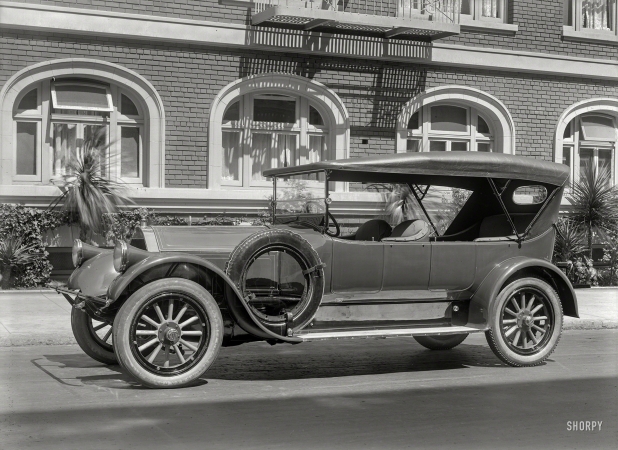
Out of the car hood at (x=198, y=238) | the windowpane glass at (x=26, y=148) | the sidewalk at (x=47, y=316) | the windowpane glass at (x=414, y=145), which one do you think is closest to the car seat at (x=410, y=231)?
the car hood at (x=198, y=238)

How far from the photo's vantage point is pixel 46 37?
15164 millimetres

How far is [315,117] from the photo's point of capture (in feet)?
57.7

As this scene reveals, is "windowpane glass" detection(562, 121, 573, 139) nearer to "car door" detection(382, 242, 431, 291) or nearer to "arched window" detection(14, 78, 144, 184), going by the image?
"arched window" detection(14, 78, 144, 184)

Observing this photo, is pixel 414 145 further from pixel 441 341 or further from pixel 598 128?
pixel 441 341

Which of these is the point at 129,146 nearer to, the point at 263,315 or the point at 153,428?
the point at 263,315

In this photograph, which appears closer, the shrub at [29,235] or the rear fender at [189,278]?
the rear fender at [189,278]

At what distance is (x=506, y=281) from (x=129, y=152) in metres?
9.25

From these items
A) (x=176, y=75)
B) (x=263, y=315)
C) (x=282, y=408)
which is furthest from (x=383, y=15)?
(x=282, y=408)

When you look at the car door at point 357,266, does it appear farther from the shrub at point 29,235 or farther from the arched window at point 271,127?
the arched window at point 271,127

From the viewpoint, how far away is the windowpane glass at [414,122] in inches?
726

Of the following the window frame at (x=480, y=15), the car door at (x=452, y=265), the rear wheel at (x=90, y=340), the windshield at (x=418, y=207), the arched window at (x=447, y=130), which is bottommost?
the rear wheel at (x=90, y=340)

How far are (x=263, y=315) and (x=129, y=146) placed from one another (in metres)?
9.21

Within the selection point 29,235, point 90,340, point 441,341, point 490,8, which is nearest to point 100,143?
point 29,235

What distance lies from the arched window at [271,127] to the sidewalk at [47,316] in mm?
4356
